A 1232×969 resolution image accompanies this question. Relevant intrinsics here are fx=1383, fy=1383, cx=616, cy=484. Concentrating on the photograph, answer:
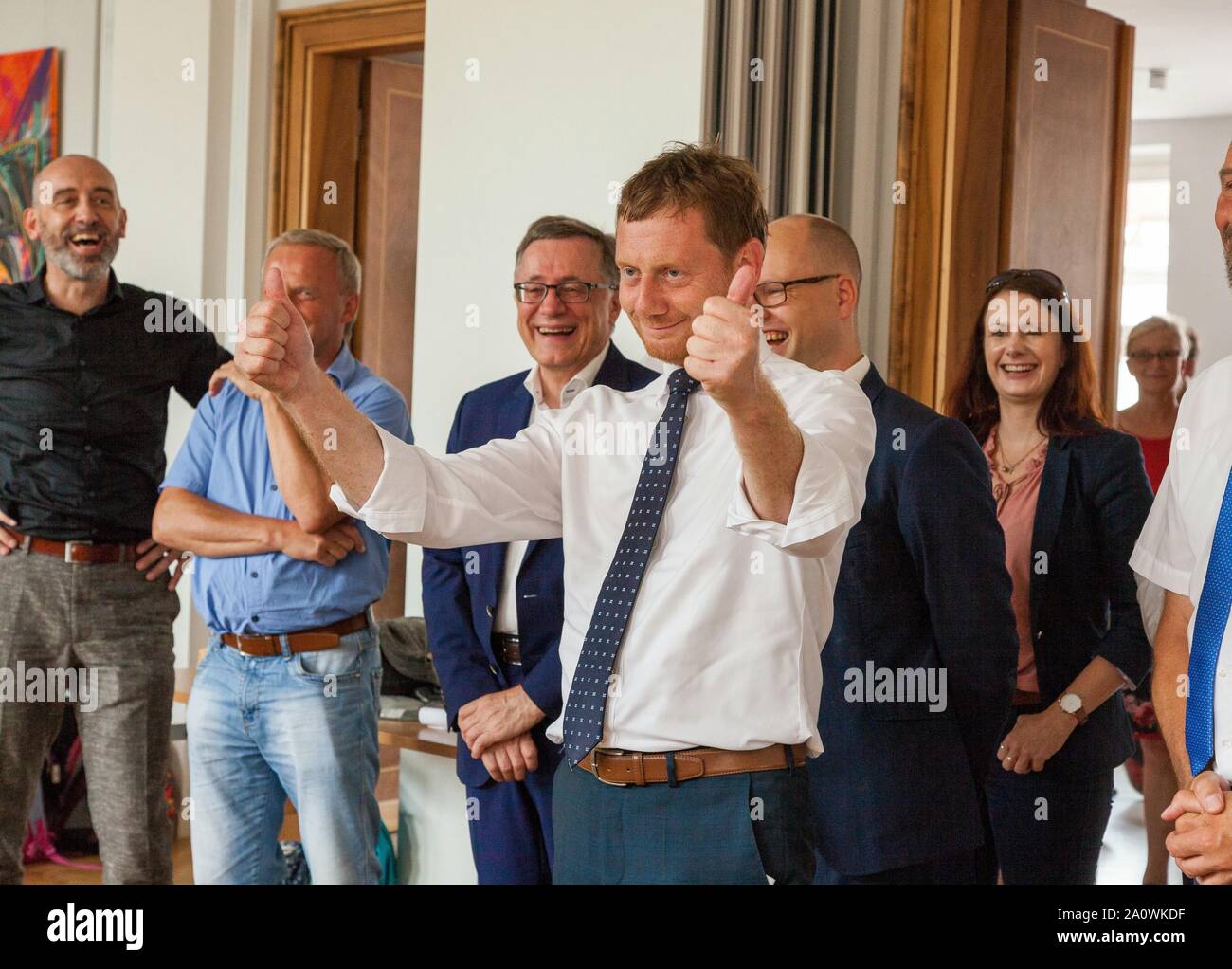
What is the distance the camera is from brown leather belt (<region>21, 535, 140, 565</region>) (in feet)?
10.2

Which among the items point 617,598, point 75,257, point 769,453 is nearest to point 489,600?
point 617,598

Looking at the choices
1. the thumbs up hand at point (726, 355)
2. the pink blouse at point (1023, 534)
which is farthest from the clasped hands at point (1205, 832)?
the pink blouse at point (1023, 534)

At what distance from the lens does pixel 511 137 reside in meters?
4.01

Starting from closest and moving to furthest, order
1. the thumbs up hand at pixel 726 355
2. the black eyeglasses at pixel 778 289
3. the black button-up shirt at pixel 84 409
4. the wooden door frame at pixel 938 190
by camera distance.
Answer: the thumbs up hand at pixel 726 355 < the black eyeglasses at pixel 778 289 < the black button-up shirt at pixel 84 409 < the wooden door frame at pixel 938 190

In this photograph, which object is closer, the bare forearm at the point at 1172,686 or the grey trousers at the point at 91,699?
the bare forearm at the point at 1172,686

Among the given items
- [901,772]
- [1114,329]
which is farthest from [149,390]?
[1114,329]

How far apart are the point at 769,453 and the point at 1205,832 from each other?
2.45 ft

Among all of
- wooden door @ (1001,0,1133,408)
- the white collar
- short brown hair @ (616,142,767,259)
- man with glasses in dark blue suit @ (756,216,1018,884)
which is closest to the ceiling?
wooden door @ (1001,0,1133,408)

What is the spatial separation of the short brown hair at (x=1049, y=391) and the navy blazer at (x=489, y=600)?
0.75m

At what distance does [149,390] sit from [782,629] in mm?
2114

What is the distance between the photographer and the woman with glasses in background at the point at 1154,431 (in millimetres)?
3926

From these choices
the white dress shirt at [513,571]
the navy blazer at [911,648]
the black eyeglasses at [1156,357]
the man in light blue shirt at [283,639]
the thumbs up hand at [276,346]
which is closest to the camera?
the thumbs up hand at [276,346]

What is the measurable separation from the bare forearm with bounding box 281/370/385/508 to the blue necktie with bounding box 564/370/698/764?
0.32 m

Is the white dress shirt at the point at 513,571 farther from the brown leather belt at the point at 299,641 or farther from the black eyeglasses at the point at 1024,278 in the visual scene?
the black eyeglasses at the point at 1024,278
